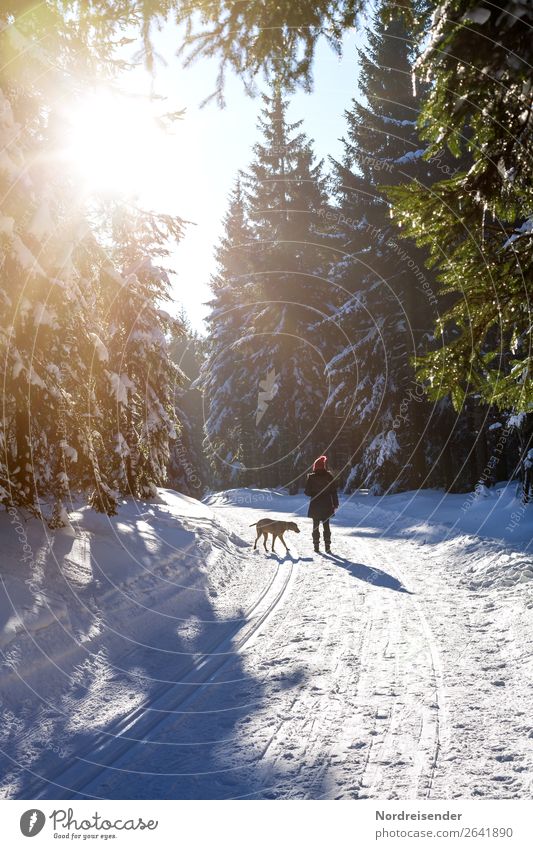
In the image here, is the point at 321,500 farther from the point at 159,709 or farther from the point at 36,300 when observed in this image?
the point at 159,709

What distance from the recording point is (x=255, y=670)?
6.04 metres

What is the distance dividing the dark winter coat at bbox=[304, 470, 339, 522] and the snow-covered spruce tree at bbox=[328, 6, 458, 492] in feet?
28.5

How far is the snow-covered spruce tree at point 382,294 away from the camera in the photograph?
2162 cm

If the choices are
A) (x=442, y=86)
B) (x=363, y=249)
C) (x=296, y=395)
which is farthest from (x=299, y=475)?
(x=442, y=86)

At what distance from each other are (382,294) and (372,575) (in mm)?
15353

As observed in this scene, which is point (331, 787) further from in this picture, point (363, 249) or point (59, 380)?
point (363, 249)

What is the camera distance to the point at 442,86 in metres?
5.45

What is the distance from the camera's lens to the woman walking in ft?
44.8

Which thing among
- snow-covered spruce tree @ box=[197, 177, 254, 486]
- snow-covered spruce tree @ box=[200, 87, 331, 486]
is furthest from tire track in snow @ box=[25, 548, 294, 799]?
snow-covered spruce tree @ box=[197, 177, 254, 486]

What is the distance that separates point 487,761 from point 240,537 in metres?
12.4

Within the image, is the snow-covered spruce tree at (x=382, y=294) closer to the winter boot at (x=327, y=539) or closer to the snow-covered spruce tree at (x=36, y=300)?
the winter boot at (x=327, y=539)

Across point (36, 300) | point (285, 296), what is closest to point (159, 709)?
point (36, 300)

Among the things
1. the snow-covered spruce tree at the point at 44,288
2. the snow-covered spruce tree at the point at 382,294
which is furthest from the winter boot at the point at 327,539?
the snow-covered spruce tree at the point at 382,294

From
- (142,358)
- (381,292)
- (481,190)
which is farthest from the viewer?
(381,292)
